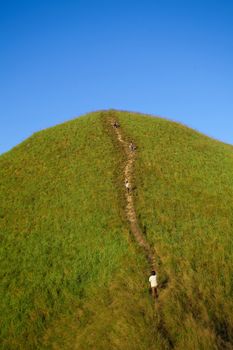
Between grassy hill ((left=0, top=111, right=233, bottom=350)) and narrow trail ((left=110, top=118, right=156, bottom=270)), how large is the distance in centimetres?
64

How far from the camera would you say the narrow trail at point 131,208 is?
2984 centimetres

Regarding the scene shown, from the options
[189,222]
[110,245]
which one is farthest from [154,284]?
[189,222]

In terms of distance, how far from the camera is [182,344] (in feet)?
68.1

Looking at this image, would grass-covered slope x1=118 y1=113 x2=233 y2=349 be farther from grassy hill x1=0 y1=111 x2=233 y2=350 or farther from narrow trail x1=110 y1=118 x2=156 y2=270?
narrow trail x1=110 y1=118 x2=156 y2=270

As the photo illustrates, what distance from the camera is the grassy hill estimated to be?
2305 cm

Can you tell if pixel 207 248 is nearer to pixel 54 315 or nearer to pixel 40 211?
pixel 54 315

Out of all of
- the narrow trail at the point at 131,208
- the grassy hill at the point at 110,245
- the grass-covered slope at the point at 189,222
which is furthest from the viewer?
the narrow trail at the point at 131,208

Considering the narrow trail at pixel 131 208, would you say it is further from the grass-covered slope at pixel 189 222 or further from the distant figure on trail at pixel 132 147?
the grass-covered slope at pixel 189 222

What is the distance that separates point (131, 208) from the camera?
3628 cm

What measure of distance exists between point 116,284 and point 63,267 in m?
5.19

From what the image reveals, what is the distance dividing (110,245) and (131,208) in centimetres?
632

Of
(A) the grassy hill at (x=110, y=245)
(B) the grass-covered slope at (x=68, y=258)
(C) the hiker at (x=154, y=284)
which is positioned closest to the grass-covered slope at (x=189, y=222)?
(A) the grassy hill at (x=110, y=245)

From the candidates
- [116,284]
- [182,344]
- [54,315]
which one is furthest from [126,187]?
[182,344]

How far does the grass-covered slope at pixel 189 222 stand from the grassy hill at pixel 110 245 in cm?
9
